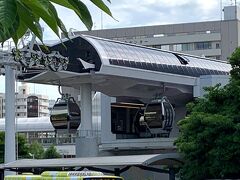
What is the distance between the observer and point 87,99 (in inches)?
1956

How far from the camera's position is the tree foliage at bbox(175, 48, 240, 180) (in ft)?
101

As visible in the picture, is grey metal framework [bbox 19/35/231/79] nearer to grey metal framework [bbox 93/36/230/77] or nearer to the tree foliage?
grey metal framework [bbox 93/36/230/77]

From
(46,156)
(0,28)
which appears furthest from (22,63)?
(0,28)

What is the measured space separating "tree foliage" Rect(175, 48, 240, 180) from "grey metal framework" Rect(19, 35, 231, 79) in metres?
11.6

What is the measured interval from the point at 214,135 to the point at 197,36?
72031 mm

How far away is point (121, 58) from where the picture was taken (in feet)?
152

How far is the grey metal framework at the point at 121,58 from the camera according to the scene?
44.8 meters

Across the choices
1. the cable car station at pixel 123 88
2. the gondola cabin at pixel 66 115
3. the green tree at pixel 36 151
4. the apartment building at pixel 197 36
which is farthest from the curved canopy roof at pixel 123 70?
the apartment building at pixel 197 36

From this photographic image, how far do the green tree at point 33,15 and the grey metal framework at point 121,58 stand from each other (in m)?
39.1

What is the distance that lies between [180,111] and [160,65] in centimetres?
1017

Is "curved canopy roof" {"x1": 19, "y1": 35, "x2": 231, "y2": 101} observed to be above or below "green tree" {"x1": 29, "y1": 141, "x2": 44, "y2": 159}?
above

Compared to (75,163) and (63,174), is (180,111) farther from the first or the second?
(63,174)

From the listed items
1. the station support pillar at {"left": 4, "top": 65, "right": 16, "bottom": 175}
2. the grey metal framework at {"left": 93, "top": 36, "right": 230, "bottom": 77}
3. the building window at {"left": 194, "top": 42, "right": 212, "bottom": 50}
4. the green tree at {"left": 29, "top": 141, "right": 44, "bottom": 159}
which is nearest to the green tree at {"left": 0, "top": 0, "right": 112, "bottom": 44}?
the station support pillar at {"left": 4, "top": 65, "right": 16, "bottom": 175}

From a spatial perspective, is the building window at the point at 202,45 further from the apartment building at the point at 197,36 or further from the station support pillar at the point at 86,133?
the station support pillar at the point at 86,133
